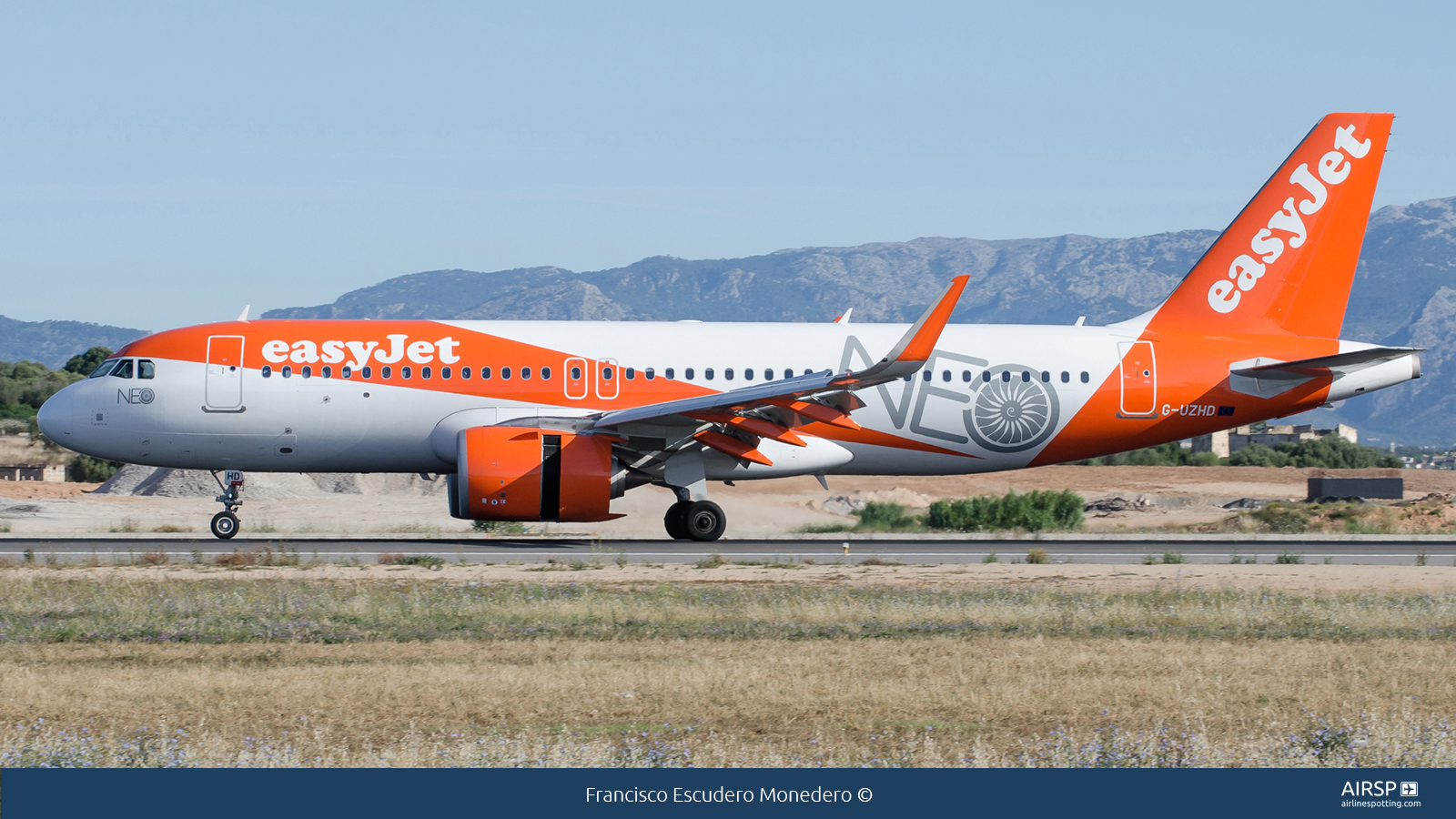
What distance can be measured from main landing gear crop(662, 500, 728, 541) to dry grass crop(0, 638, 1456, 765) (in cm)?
1239

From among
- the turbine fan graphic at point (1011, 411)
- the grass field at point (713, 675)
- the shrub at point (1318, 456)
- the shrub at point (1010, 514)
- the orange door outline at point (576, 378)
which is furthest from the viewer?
the shrub at point (1318, 456)

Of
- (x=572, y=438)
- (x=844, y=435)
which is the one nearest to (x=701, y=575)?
(x=572, y=438)

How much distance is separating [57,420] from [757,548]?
511 inches

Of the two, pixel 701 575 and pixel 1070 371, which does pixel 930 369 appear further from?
pixel 701 575

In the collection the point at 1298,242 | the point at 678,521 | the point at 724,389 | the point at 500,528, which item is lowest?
the point at 500,528

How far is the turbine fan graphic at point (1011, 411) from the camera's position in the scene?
1055 inches

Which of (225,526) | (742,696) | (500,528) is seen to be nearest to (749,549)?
(225,526)

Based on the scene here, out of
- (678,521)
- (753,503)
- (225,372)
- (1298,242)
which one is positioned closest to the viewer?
(225,372)

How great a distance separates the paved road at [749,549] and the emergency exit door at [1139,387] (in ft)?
8.52

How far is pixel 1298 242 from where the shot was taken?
28.2m

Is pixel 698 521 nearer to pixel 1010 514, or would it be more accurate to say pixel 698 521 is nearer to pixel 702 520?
pixel 702 520

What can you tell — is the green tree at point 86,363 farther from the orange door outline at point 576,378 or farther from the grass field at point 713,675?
the grass field at point 713,675

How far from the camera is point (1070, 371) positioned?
27.1m

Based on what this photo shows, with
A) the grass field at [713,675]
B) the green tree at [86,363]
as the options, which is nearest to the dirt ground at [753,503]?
the grass field at [713,675]
